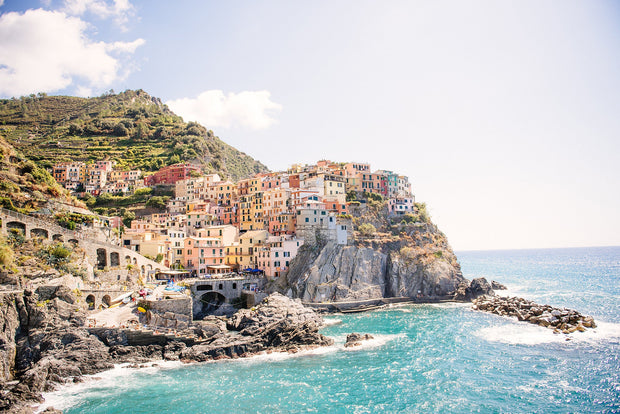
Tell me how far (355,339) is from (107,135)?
116661 millimetres

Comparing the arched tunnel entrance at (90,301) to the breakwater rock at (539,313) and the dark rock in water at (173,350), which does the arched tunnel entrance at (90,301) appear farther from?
the breakwater rock at (539,313)

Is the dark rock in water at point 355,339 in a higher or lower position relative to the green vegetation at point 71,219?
lower

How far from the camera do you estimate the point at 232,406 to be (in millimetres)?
28828

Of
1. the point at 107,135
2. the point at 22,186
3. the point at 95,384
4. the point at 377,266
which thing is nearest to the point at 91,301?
the point at 95,384

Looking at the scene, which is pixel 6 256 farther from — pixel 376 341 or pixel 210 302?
pixel 376 341

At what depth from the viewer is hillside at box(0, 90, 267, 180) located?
113 m

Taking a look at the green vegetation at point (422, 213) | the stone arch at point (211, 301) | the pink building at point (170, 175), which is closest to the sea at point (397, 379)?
the stone arch at point (211, 301)

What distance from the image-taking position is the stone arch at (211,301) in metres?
58.5

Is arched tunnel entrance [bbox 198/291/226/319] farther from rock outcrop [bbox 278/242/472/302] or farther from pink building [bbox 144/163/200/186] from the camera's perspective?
pink building [bbox 144/163/200/186]

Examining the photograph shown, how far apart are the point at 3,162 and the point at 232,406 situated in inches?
1746

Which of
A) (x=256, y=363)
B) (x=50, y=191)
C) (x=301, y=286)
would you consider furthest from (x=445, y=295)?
(x=50, y=191)

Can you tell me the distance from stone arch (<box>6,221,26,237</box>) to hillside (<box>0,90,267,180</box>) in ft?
213

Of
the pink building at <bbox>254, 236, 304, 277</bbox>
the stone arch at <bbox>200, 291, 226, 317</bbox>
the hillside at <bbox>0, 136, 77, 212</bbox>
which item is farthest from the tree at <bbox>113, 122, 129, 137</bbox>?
the stone arch at <bbox>200, 291, 226, 317</bbox>

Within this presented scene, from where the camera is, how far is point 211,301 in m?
60.4
